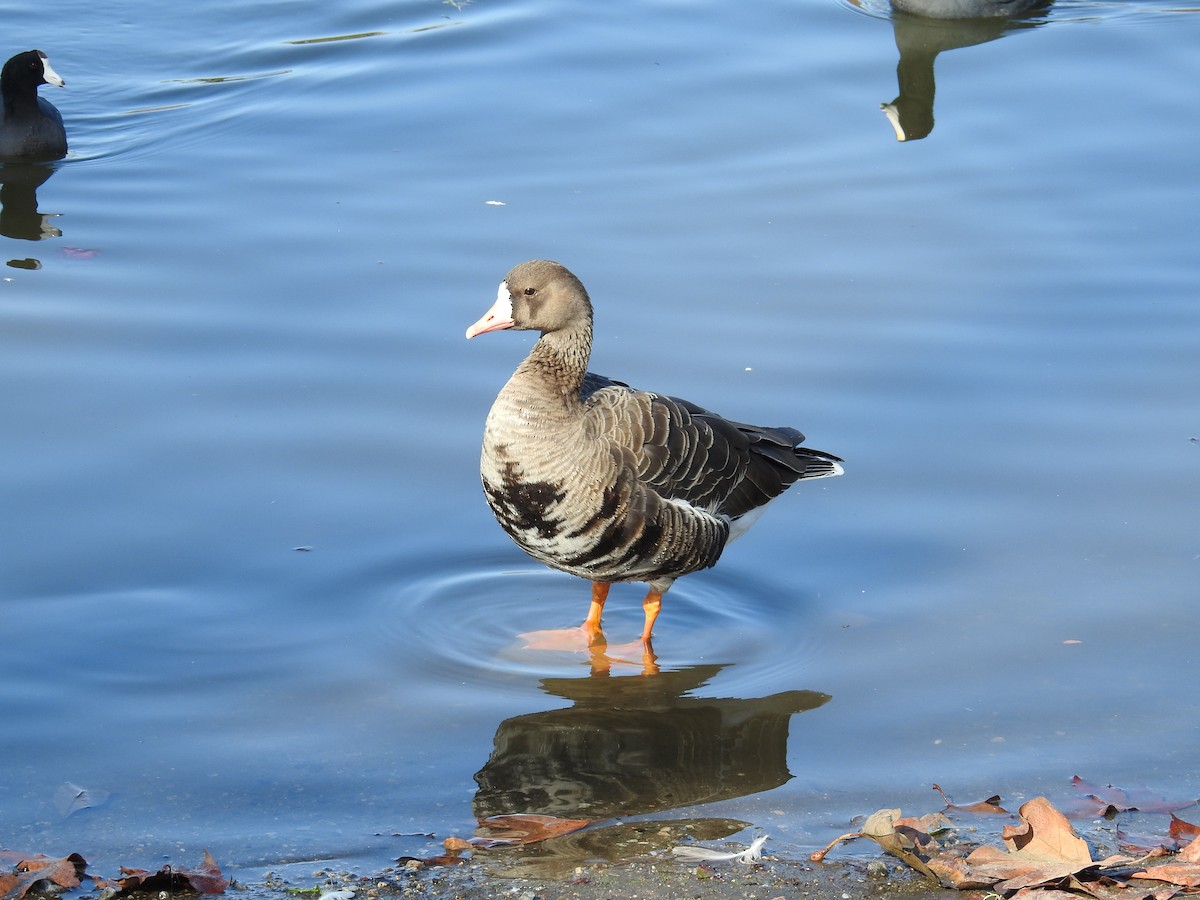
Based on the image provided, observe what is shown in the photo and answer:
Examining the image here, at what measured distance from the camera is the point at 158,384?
912 centimetres

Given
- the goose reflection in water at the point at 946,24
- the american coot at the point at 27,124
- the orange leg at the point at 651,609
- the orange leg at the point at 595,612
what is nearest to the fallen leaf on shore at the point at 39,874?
the orange leg at the point at 595,612

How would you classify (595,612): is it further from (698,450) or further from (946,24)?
(946,24)

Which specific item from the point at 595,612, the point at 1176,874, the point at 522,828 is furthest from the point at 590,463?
the point at 1176,874

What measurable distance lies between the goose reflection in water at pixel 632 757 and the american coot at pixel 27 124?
8289 millimetres

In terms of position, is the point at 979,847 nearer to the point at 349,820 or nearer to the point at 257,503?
the point at 349,820

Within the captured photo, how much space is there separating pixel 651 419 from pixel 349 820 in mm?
2393

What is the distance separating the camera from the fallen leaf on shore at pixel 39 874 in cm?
482

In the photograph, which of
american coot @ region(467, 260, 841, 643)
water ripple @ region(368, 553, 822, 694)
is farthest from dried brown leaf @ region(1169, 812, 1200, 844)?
american coot @ region(467, 260, 841, 643)

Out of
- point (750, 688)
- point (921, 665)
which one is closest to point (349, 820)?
point (750, 688)

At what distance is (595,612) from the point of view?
25.0ft

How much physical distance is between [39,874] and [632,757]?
2.41 m

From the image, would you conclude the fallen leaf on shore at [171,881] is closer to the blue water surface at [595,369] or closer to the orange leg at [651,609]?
the blue water surface at [595,369]

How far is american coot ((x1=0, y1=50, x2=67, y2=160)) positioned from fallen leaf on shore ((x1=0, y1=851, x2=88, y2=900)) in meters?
9.29

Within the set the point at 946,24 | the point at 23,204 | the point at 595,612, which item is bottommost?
the point at 595,612
